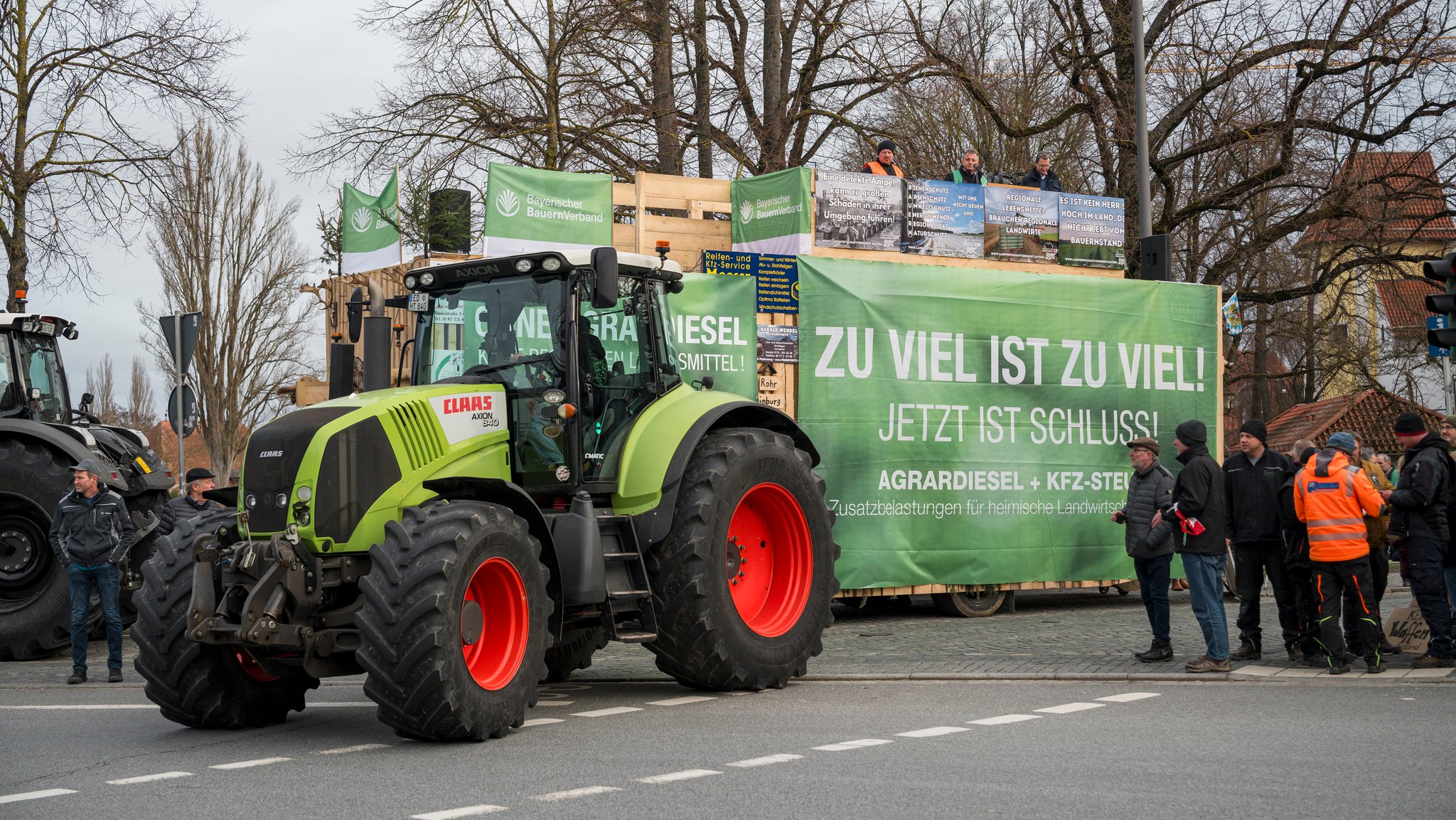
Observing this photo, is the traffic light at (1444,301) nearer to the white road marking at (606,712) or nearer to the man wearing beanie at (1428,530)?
the man wearing beanie at (1428,530)

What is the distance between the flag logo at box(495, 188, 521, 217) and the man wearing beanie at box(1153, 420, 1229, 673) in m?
7.82

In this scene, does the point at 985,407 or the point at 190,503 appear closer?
the point at 190,503

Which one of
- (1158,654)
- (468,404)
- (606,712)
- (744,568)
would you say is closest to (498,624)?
(606,712)

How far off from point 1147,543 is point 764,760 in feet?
17.2

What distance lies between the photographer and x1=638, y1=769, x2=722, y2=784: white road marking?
284 inches

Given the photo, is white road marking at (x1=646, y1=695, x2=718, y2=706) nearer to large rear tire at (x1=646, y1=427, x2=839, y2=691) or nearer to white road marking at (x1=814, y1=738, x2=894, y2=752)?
large rear tire at (x1=646, y1=427, x2=839, y2=691)

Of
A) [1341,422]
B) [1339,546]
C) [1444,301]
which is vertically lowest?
[1339,546]

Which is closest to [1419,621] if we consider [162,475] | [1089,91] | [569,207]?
[569,207]

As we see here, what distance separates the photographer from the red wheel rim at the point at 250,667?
29.8ft

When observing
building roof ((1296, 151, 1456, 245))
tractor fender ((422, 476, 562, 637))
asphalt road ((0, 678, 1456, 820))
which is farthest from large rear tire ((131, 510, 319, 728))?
building roof ((1296, 151, 1456, 245))

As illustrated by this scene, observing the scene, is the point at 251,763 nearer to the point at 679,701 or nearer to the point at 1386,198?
the point at 679,701

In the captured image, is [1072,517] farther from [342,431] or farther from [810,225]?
[342,431]

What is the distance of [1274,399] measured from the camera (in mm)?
48469

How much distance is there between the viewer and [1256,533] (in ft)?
39.3
